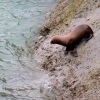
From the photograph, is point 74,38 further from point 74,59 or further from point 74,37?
point 74,59

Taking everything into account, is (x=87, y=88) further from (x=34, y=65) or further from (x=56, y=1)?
(x=56, y=1)

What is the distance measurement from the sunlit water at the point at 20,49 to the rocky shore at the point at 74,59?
26cm

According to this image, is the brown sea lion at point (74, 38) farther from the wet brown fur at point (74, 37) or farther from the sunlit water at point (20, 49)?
the sunlit water at point (20, 49)

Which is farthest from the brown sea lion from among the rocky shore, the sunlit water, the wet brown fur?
the sunlit water

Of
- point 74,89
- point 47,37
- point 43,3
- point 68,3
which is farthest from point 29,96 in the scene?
point 43,3

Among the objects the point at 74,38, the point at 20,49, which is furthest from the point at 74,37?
the point at 20,49

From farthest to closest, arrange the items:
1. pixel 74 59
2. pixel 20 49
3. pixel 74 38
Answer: pixel 20 49 < pixel 74 38 < pixel 74 59

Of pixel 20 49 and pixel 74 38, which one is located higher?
pixel 74 38

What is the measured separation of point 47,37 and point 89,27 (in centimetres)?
160

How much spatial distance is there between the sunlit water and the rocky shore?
26 cm

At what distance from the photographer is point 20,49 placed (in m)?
7.24

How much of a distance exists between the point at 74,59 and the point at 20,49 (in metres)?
1.93

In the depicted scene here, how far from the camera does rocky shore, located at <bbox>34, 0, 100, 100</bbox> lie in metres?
5.05

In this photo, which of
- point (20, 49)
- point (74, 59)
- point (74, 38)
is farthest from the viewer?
point (20, 49)
